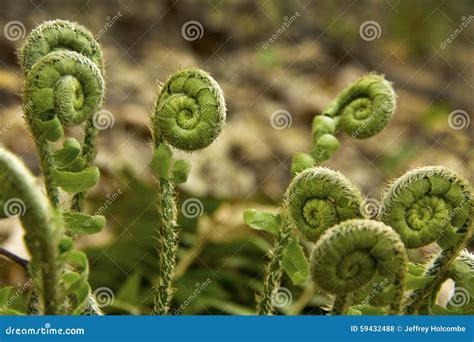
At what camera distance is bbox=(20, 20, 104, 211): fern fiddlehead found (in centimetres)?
95

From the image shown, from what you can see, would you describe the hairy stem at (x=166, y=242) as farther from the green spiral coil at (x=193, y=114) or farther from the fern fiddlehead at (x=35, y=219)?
the fern fiddlehead at (x=35, y=219)

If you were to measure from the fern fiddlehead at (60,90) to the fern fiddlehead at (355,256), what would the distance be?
323 millimetres

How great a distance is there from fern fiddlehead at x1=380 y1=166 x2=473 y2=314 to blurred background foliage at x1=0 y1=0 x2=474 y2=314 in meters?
0.99

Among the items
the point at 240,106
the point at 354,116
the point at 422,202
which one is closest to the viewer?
the point at 422,202

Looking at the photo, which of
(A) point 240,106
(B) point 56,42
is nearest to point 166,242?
(B) point 56,42

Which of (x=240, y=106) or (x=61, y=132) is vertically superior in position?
(x=61, y=132)

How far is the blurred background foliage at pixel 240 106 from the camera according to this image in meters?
2.27

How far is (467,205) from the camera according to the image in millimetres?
962

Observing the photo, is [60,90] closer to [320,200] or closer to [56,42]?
[56,42]

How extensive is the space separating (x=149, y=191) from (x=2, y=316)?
1.47m

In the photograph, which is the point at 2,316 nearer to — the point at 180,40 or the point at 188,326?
the point at 188,326

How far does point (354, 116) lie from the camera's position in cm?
115

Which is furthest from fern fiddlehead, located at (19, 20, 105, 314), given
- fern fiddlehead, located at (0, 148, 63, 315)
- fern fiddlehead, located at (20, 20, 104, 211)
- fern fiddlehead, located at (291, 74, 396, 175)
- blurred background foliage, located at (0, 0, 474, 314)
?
blurred background foliage, located at (0, 0, 474, 314)

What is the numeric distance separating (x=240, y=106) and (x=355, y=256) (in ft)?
10.0
